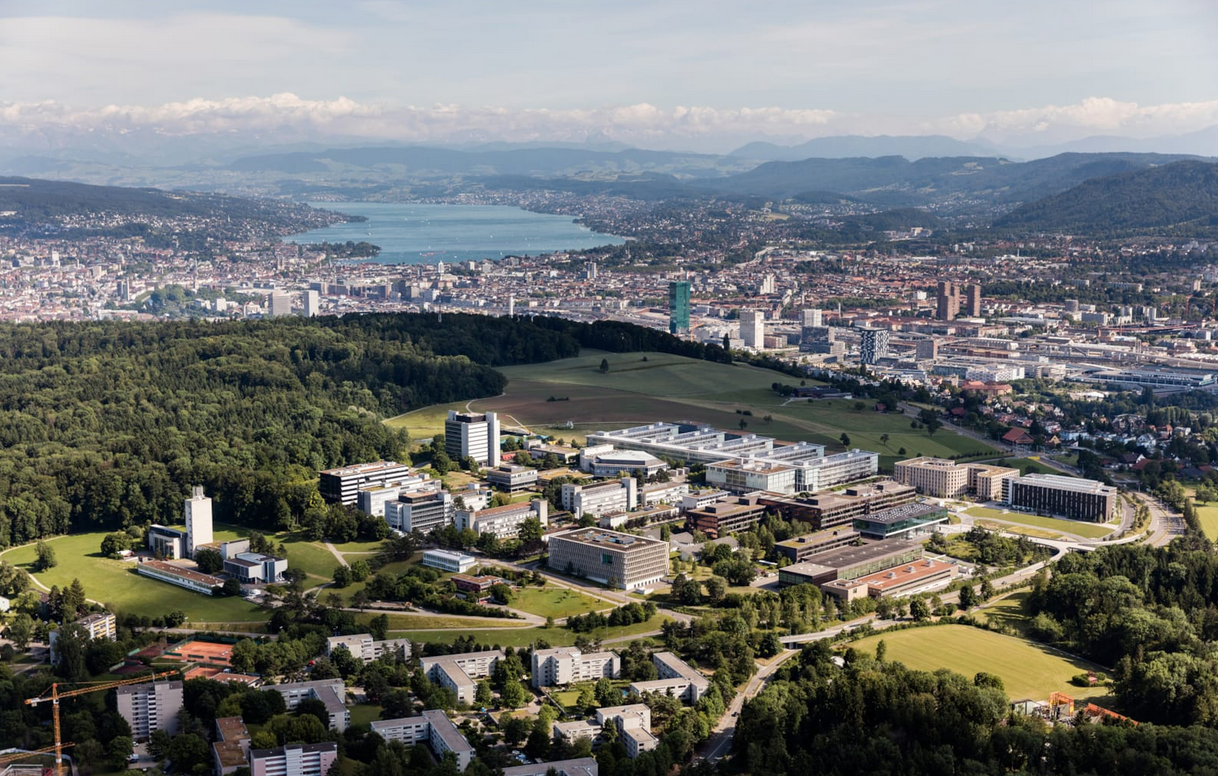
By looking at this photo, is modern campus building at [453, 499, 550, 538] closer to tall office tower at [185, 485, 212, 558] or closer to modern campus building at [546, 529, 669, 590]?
modern campus building at [546, 529, 669, 590]

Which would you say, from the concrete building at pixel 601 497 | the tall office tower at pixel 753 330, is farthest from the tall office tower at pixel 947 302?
the concrete building at pixel 601 497

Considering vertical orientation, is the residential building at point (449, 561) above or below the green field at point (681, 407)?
below

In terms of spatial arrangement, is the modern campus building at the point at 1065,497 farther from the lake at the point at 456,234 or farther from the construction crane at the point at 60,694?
A: the lake at the point at 456,234

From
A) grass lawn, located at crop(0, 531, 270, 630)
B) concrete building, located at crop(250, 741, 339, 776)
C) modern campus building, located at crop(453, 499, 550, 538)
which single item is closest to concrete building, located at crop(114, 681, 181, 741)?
concrete building, located at crop(250, 741, 339, 776)

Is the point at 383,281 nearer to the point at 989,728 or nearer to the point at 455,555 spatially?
the point at 455,555

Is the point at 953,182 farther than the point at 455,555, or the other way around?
the point at 953,182

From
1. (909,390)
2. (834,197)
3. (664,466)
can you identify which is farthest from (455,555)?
(834,197)

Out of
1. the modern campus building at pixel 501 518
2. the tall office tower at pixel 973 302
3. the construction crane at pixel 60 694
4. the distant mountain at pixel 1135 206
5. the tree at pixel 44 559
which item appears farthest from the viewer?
the distant mountain at pixel 1135 206

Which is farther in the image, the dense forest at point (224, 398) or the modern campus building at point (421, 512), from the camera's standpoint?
the dense forest at point (224, 398)
